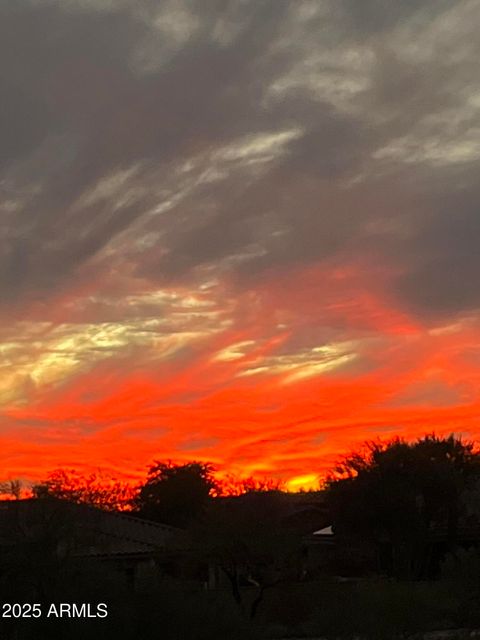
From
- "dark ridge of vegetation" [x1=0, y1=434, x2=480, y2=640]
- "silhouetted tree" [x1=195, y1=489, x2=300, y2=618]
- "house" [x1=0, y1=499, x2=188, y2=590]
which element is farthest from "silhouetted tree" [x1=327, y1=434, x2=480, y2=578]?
"house" [x1=0, y1=499, x2=188, y2=590]

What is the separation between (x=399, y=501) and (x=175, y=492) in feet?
127

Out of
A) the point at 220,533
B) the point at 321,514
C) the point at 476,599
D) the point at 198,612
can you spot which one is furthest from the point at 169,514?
the point at 198,612

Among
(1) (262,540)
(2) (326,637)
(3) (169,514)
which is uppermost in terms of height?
(3) (169,514)

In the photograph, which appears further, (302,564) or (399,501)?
(399,501)

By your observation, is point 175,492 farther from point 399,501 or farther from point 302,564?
point 302,564

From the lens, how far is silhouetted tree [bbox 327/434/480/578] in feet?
218

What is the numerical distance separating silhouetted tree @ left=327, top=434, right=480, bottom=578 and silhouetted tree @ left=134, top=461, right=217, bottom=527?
1072 inches

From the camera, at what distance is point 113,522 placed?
198 ft

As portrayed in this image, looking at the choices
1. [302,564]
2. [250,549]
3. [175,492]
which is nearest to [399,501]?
[302,564]

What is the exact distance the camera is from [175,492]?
3986 inches

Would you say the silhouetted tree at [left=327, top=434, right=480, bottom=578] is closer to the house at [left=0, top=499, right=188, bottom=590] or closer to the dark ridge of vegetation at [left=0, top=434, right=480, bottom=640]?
the dark ridge of vegetation at [left=0, top=434, right=480, bottom=640]

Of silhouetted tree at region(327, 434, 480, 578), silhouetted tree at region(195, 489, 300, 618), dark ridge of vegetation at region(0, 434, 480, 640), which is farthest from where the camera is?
silhouetted tree at region(327, 434, 480, 578)

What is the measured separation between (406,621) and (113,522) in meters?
30.0

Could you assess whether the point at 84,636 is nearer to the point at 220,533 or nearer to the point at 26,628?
the point at 26,628
